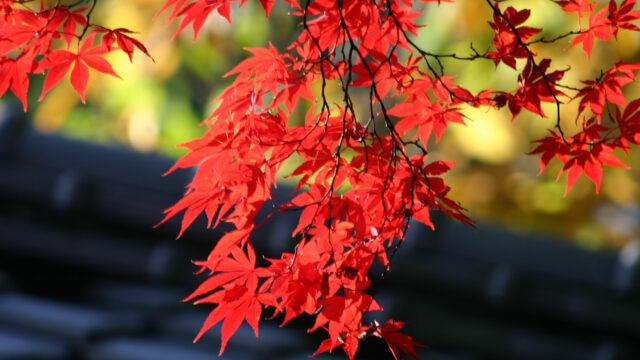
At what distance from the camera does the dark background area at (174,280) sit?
2768mm

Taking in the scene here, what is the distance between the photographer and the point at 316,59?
0.98 meters

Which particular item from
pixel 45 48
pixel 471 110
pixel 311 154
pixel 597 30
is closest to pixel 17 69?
pixel 45 48

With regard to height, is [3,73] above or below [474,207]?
below

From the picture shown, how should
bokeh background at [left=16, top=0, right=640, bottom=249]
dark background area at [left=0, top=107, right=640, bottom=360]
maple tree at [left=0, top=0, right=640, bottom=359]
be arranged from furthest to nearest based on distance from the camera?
bokeh background at [left=16, top=0, right=640, bottom=249], dark background area at [left=0, top=107, right=640, bottom=360], maple tree at [left=0, top=0, right=640, bottom=359]

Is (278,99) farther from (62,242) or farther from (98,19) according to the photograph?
(98,19)

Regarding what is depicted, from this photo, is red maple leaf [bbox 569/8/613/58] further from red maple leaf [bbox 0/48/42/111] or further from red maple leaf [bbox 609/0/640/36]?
red maple leaf [bbox 0/48/42/111]

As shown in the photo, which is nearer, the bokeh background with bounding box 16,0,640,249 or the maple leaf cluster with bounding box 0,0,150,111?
the maple leaf cluster with bounding box 0,0,150,111

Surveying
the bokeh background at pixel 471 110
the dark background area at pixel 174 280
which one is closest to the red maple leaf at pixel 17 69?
the dark background area at pixel 174 280

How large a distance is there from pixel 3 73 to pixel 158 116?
4.75 meters

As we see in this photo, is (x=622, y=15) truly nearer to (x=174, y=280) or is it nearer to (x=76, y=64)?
(x=76, y=64)

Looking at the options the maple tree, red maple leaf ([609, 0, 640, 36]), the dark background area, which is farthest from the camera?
the dark background area

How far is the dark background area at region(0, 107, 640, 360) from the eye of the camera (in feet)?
9.08

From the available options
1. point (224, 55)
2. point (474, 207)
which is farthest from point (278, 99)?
point (224, 55)

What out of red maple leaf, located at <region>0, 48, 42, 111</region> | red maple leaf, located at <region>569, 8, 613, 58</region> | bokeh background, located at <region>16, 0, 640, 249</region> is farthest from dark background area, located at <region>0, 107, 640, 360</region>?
red maple leaf, located at <region>569, 8, 613, 58</region>
